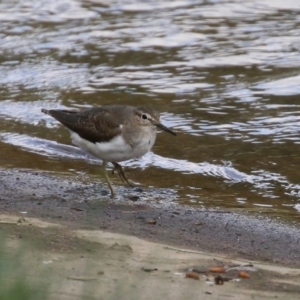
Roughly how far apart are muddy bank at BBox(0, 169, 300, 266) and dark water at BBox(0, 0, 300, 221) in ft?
1.30

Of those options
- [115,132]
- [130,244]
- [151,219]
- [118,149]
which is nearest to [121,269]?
[130,244]

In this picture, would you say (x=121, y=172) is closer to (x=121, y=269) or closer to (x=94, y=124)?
(x=94, y=124)

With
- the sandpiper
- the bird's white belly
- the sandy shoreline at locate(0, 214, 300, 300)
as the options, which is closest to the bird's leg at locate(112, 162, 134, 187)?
the sandpiper

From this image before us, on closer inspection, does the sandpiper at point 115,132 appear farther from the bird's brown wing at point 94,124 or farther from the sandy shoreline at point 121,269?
the sandy shoreline at point 121,269

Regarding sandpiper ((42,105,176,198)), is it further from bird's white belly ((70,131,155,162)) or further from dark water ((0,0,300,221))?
dark water ((0,0,300,221))

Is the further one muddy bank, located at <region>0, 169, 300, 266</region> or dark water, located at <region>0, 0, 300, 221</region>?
dark water, located at <region>0, 0, 300, 221</region>

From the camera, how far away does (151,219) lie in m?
6.50

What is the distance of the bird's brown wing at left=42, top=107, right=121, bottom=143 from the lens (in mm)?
7293

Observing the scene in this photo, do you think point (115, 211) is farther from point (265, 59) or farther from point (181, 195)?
point (265, 59)

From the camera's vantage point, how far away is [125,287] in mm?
4230

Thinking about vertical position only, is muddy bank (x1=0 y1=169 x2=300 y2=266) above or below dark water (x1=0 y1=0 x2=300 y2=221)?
above

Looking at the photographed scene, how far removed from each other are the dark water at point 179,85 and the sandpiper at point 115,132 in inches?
21.0

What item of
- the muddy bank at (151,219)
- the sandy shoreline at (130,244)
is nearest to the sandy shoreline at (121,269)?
the sandy shoreline at (130,244)

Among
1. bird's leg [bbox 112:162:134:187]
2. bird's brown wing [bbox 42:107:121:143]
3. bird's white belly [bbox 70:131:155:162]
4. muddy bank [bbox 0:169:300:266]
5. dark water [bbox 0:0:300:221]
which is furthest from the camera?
dark water [bbox 0:0:300:221]
